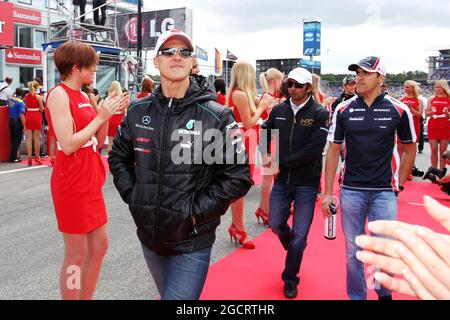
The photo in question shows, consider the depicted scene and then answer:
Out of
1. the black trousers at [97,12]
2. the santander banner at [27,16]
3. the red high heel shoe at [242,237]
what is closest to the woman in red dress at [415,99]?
the red high heel shoe at [242,237]

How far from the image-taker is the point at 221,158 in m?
2.34

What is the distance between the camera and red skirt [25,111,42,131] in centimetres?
1014

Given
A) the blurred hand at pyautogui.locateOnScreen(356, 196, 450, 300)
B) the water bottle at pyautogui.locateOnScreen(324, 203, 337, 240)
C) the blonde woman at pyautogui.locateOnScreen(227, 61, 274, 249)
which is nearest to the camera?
the blurred hand at pyautogui.locateOnScreen(356, 196, 450, 300)

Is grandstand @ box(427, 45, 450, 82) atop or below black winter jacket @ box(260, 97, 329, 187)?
atop

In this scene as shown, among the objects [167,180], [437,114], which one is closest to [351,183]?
[167,180]

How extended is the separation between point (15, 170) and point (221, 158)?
8560 mm

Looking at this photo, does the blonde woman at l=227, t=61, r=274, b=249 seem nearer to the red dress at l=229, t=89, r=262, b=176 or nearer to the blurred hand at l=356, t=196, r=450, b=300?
the red dress at l=229, t=89, r=262, b=176

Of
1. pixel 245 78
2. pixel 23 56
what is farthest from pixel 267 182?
pixel 23 56

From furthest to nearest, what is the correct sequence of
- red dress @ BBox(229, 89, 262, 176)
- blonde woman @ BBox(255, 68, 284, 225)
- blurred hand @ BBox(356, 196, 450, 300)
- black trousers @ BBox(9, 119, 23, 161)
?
1. black trousers @ BBox(9, 119, 23, 161)
2. blonde woman @ BBox(255, 68, 284, 225)
3. red dress @ BBox(229, 89, 262, 176)
4. blurred hand @ BBox(356, 196, 450, 300)

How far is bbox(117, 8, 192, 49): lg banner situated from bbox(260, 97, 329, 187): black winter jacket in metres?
28.1

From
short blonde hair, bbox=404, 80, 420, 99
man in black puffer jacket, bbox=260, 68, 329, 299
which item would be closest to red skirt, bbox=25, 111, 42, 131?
man in black puffer jacket, bbox=260, 68, 329, 299

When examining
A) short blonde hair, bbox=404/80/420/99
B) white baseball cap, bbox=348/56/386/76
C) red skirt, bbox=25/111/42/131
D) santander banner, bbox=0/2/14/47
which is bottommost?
red skirt, bbox=25/111/42/131

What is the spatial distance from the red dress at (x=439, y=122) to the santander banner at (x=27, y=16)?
1103 inches
